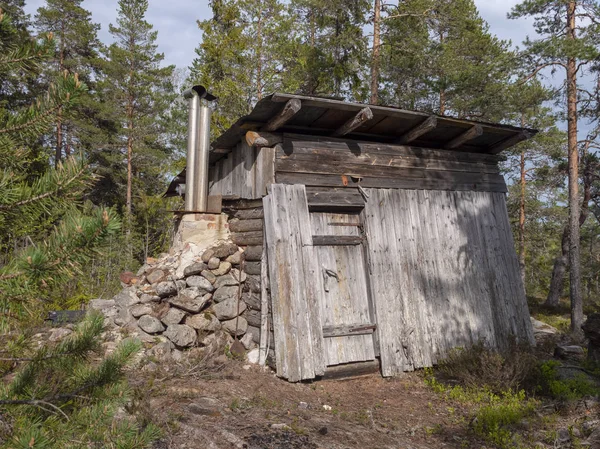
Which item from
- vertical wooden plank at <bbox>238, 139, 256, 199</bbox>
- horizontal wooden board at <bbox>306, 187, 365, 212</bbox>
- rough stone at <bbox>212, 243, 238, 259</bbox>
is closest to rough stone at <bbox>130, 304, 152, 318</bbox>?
rough stone at <bbox>212, 243, 238, 259</bbox>

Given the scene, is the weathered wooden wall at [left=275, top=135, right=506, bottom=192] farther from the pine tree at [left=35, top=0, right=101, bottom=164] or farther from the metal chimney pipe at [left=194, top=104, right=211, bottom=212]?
the pine tree at [left=35, top=0, right=101, bottom=164]

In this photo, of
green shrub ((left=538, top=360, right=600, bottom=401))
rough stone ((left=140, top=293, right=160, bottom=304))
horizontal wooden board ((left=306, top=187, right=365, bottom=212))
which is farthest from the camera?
rough stone ((left=140, top=293, right=160, bottom=304))

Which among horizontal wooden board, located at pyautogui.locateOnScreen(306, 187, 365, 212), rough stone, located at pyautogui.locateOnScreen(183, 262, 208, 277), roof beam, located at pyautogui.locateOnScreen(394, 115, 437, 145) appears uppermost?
roof beam, located at pyautogui.locateOnScreen(394, 115, 437, 145)

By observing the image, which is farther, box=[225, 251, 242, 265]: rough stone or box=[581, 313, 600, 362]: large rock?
box=[225, 251, 242, 265]: rough stone

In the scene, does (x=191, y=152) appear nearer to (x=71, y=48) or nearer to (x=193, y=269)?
(x=193, y=269)

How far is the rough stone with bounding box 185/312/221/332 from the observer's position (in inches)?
261

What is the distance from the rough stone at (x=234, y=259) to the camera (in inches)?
287

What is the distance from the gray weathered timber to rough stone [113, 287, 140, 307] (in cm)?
226

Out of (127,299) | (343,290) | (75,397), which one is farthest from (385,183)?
(75,397)

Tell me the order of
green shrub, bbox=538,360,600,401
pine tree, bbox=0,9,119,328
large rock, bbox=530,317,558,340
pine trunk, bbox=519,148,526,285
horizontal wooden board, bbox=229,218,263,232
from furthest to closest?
pine trunk, bbox=519,148,526,285 < large rock, bbox=530,317,558,340 < horizontal wooden board, bbox=229,218,263,232 < green shrub, bbox=538,360,600,401 < pine tree, bbox=0,9,119,328

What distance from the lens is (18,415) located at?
226cm

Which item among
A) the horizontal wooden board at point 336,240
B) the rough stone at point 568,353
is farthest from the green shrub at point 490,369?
the horizontal wooden board at point 336,240

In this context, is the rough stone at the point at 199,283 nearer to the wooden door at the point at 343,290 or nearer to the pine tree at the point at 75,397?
the wooden door at the point at 343,290

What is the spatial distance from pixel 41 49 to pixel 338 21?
14625 mm
